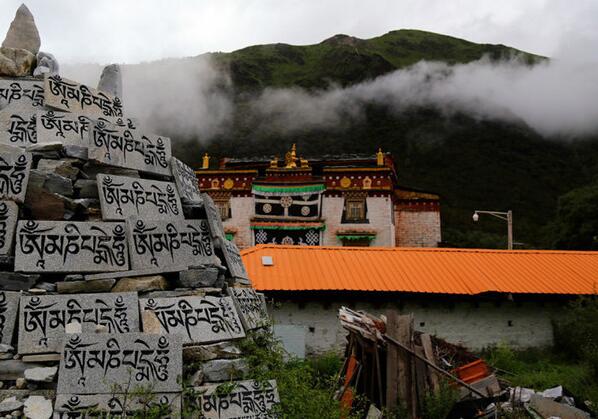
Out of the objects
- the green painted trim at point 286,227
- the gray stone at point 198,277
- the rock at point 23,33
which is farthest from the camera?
the green painted trim at point 286,227

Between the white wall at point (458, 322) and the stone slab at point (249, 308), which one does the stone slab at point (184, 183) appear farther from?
the white wall at point (458, 322)

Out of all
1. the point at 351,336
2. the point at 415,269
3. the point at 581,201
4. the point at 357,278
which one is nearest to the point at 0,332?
the point at 351,336

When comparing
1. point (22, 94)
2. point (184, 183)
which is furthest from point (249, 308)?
point (22, 94)

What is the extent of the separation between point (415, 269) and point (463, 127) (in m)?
66.6

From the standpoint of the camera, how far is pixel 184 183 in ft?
22.3

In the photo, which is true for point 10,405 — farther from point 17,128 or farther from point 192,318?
point 17,128

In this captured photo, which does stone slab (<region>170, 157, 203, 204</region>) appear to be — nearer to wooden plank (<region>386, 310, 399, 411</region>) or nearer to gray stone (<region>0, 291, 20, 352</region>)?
gray stone (<region>0, 291, 20, 352</region>)

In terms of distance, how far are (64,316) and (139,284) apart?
0.74m

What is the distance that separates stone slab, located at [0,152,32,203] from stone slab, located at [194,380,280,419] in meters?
2.54

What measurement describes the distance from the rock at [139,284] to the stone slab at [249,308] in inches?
33.0

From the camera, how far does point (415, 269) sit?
19156 millimetres

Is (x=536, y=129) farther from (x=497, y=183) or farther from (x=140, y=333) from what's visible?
(x=140, y=333)

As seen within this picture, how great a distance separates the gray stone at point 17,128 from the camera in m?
5.99

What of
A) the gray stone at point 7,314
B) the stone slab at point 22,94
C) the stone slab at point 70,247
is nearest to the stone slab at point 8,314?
the gray stone at point 7,314
